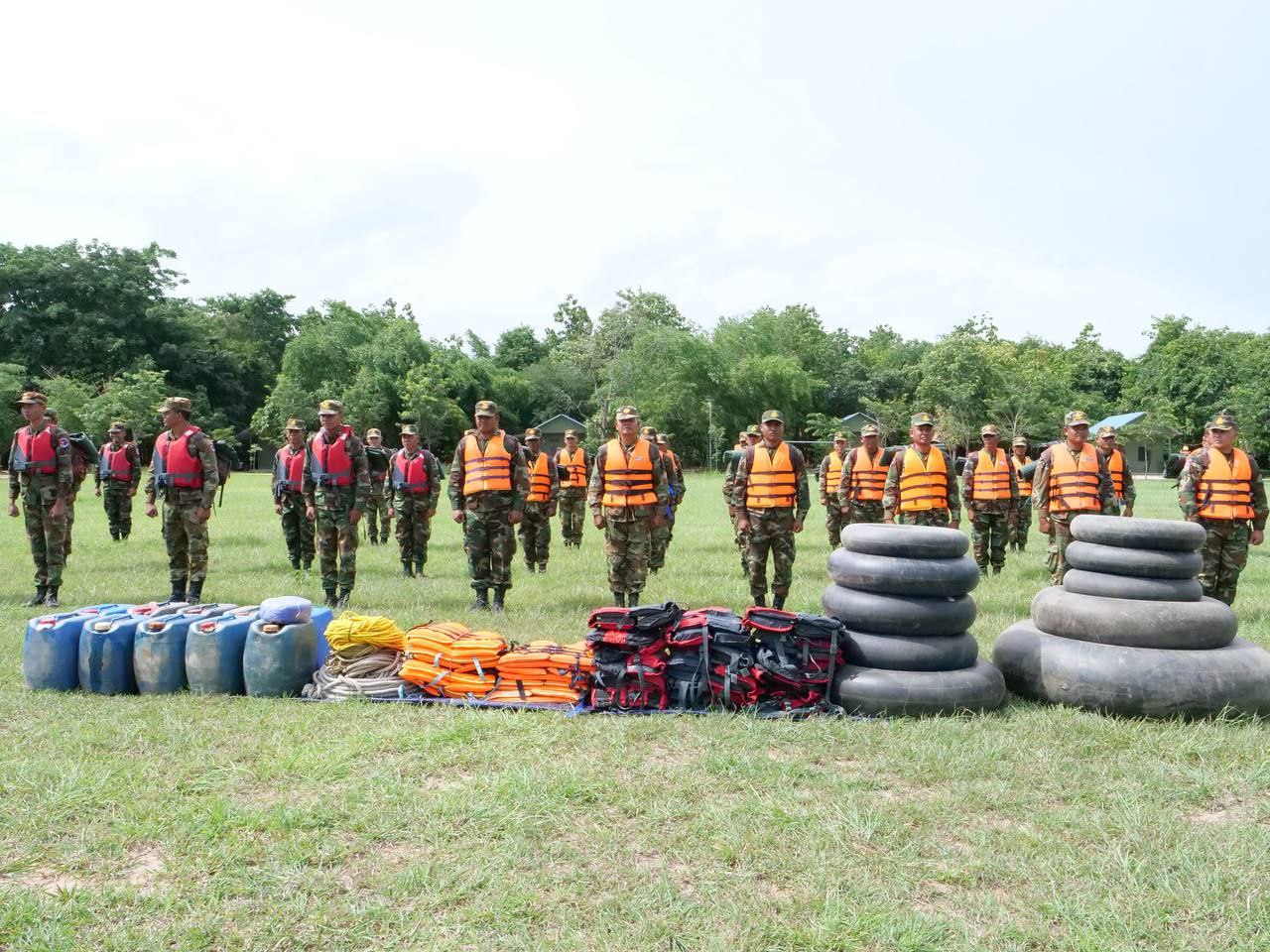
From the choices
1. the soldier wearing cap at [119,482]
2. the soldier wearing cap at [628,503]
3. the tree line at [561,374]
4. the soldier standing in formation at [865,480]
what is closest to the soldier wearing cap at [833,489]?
the soldier standing in formation at [865,480]

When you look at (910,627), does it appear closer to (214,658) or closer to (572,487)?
(214,658)

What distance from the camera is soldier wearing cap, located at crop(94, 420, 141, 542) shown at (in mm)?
14633

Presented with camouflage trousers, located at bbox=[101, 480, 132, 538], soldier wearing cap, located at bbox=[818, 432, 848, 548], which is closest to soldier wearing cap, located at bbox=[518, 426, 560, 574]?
soldier wearing cap, located at bbox=[818, 432, 848, 548]

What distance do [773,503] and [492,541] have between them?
298cm

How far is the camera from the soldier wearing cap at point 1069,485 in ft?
30.4

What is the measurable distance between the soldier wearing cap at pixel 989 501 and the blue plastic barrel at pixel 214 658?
9.88 m

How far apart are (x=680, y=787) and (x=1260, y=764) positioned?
10.2 feet

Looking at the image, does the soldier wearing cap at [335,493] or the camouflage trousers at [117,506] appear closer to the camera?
the soldier wearing cap at [335,493]

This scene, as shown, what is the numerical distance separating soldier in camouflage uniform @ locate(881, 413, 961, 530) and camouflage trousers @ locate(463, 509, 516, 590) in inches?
187

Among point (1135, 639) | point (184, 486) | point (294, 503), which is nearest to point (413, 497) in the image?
point (294, 503)

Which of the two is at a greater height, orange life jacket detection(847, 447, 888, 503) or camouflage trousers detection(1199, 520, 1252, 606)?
orange life jacket detection(847, 447, 888, 503)

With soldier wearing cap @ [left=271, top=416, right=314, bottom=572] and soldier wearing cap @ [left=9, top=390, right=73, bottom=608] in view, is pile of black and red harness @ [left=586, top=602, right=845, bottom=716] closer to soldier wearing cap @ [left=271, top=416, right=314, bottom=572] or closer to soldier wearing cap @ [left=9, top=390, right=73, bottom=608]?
soldier wearing cap @ [left=9, top=390, right=73, bottom=608]

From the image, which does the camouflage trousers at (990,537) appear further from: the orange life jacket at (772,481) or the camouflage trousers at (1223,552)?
the orange life jacket at (772,481)

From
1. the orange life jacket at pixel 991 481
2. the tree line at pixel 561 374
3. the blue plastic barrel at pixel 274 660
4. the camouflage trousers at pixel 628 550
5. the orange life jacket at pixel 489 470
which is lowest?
the blue plastic barrel at pixel 274 660
